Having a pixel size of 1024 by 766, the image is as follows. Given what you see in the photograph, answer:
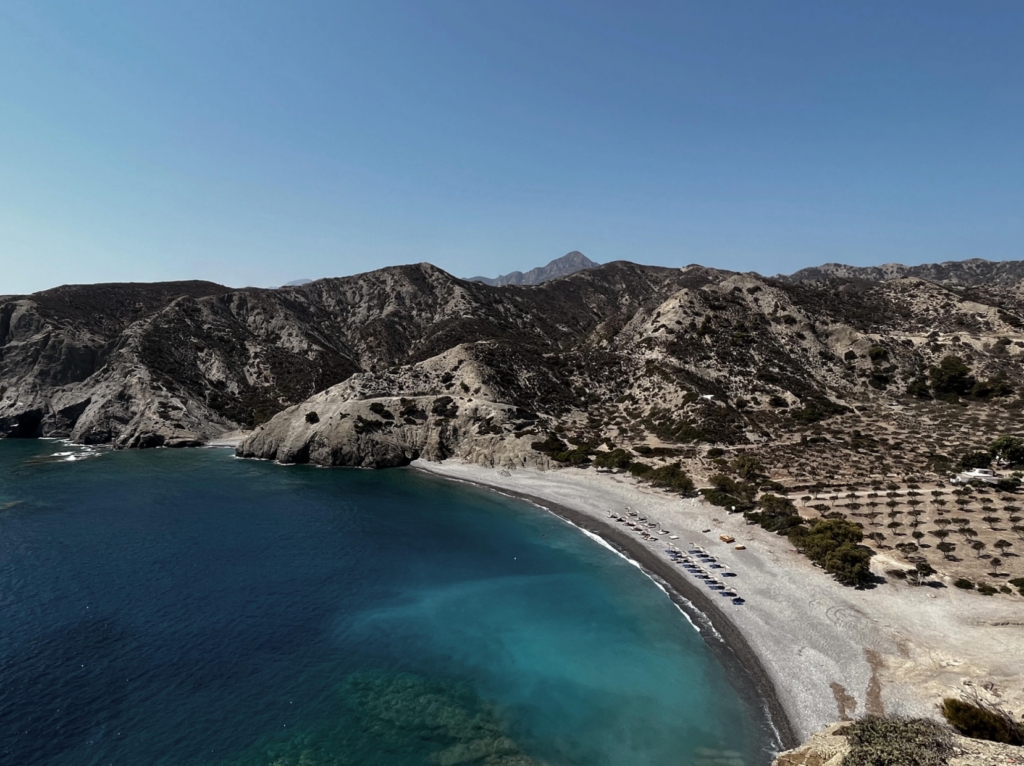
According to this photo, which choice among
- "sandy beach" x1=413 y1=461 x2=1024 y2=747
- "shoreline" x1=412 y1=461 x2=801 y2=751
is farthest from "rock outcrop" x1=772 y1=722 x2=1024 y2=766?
"sandy beach" x1=413 y1=461 x2=1024 y2=747

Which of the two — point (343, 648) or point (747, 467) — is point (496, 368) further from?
point (343, 648)

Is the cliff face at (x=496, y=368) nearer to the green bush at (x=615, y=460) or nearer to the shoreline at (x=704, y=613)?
the green bush at (x=615, y=460)

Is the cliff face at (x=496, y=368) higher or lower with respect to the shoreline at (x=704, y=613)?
higher

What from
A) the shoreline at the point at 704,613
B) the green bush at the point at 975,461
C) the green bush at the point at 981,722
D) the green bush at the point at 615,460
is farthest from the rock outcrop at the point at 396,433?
the green bush at the point at 981,722

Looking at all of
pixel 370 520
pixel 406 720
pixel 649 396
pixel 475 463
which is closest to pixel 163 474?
pixel 370 520

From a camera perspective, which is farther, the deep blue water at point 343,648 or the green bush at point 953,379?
the green bush at point 953,379

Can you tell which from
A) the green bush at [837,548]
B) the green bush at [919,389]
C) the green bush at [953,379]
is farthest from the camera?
the green bush at [919,389]
